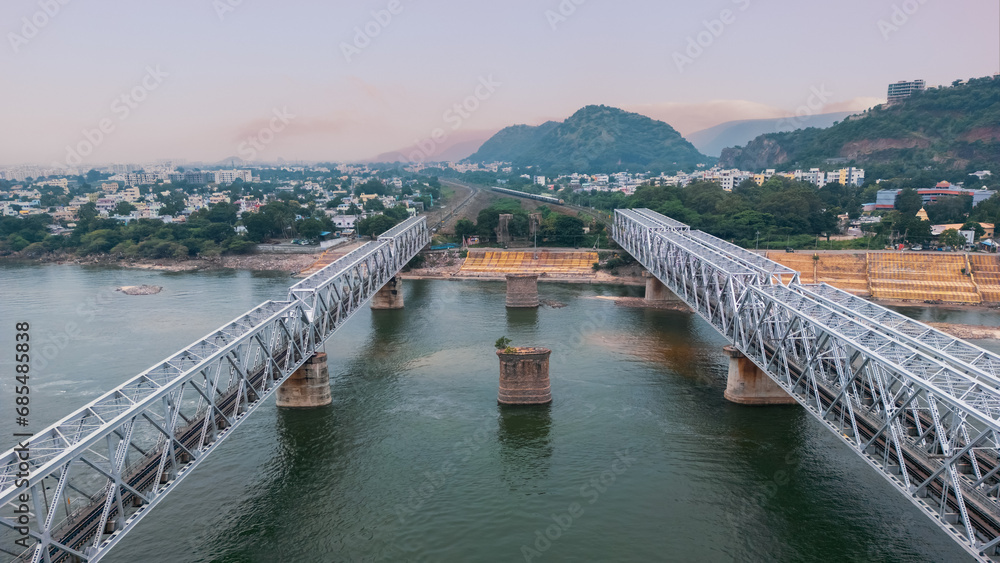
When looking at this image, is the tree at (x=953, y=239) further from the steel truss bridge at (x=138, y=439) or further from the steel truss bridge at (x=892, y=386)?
the steel truss bridge at (x=138, y=439)

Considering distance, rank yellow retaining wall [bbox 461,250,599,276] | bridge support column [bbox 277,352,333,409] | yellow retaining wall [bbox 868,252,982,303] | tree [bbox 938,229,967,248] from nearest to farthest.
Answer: bridge support column [bbox 277,352,333,409] → yellow retaining wall [bbox 868,252,982,303] → tree [bbox 938,229,967,248] → yellow retaining wall [bbox 461,250,599,276]

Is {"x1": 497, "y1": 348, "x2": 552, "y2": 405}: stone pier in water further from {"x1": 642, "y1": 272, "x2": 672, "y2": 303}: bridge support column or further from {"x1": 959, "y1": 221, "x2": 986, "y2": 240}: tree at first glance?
{"x1": 959, "y1": 221, "x2": 986, "y2": 240}: tree

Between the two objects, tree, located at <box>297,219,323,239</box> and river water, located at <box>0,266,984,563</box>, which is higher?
tree, located at <box>297,219,323,239</box>

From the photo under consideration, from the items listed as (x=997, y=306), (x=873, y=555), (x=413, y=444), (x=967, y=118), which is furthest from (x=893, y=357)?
(x=967, y=118)

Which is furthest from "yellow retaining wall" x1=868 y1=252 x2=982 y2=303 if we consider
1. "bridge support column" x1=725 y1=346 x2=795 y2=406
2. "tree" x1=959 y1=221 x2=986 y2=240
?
"bridge support column" x1=725 y1=346 x2=795 y2=406

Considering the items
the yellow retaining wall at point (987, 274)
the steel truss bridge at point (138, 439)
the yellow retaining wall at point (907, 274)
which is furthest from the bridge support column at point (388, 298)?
the yellow retaining wall at point (987, 274)

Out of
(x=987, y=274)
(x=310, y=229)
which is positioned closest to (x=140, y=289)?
(x=310, y=229)

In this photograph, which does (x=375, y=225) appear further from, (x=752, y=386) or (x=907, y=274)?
(x=752, y=386)

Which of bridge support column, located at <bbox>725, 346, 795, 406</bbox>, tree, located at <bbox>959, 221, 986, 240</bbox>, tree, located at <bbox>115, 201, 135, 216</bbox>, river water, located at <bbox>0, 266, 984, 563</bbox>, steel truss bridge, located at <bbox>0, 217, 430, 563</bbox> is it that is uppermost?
tree, located at <bbox>115, 201, 135, 216</bbox>
